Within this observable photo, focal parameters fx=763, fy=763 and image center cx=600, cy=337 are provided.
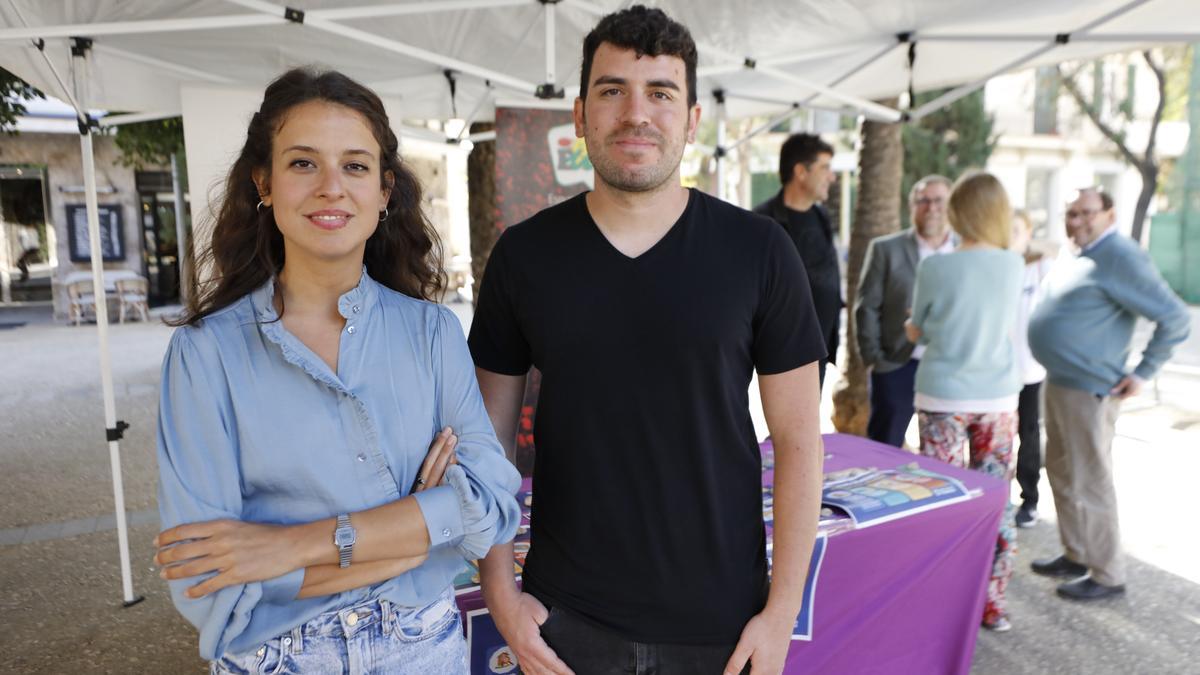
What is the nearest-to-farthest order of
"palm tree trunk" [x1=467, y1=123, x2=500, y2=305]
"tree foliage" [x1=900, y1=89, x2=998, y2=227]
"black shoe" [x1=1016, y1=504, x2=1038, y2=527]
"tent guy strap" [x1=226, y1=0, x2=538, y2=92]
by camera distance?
"tent guy strap" [x1=226, y1=0, x2=538, y2=92], "black shoe" [x1=1016, y1=504, x2=1038, y2=527], "palm tree trunk" [x1=467, y1=123, x2=500, y2=305], "tree foliage" [x1=900, y1=89, x2=998, y2=227]

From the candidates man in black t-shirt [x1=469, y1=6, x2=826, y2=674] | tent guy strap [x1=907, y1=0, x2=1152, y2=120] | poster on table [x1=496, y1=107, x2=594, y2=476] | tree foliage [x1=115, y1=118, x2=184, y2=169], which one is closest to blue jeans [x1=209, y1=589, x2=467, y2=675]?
man in black t-shirt [x1=469, y1=6, x2=826, y2=674]

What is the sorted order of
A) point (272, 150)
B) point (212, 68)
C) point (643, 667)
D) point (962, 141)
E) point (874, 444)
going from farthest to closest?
point (962, 141) < point (212, 68) < point (874, 444) < point (643, 667) < point (272, 150)

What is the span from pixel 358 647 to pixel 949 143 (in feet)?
72.9

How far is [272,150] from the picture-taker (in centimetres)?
138

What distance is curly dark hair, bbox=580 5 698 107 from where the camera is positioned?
4.80 feet

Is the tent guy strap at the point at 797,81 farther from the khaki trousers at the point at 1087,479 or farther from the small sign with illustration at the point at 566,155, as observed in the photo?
the khaki trousers at the point at 1087,479

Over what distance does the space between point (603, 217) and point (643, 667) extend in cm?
90

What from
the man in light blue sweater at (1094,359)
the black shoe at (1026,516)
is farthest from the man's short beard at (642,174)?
the black shoe at (1026,516)

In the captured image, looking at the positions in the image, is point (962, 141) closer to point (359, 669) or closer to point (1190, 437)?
point (1190, 437)

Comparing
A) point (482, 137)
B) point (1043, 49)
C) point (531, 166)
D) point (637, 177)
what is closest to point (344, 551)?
point (637, 177)

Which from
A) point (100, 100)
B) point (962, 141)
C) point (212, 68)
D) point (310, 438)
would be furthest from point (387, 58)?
point (962, 141)

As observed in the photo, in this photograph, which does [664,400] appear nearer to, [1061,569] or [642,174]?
[642,174]

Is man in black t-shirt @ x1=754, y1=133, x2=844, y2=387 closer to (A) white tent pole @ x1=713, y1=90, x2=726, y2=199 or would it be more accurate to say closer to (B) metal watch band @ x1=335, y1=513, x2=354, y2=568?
(A) white tent pole @ x1=713, y1=90, x2=726, y2=199

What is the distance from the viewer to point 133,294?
15445 millimetres
